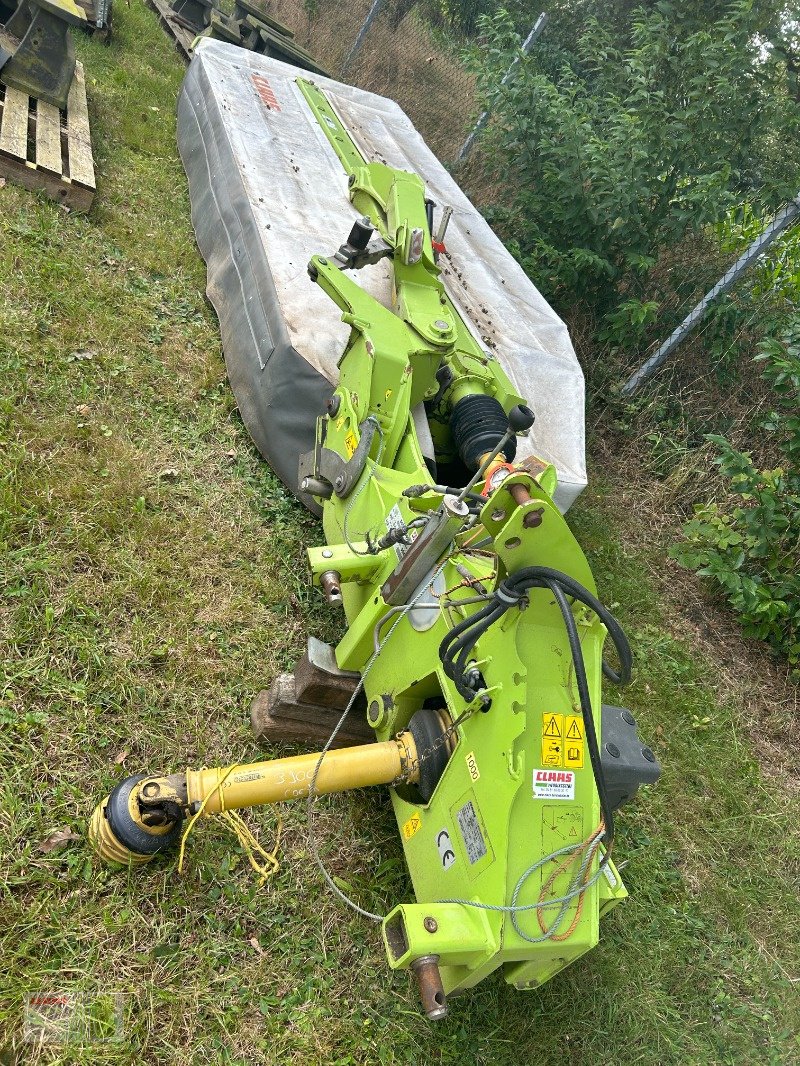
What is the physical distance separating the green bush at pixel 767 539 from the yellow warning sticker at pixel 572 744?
2.69m

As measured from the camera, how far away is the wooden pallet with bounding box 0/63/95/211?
14.5 feet

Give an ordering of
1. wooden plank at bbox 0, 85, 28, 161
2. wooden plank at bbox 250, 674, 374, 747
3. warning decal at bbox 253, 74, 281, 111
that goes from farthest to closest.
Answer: warning decal at bbox 253, 74, 281, 111
wooden plank at bbox 0, 85, 28, 161
wooden plank at bbox 250, 674, 374, 747

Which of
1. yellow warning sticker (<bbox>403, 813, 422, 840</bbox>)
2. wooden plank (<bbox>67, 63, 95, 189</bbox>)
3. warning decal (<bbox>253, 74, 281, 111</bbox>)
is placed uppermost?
warning decal (<bbox>253, 74, 281, 111</bbox>)

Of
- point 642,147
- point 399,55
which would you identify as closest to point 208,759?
point 642,147

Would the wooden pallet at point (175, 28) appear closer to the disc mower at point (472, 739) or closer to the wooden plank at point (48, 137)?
the wooden plank at point (48, 137)

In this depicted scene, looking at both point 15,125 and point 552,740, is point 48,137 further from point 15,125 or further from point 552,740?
point 552,740

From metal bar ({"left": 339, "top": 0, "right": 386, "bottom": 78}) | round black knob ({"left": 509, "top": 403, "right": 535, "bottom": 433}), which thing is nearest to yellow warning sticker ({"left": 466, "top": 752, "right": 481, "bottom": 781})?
round black knob ({"left": 509, "top": 403, "right": 535, "bottom": 433})

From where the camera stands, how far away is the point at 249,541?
3531 mm

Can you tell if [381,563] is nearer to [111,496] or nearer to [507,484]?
[507,484]

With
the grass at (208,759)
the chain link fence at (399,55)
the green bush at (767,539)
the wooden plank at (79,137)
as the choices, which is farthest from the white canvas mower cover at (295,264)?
the chain link fence at (399,55)

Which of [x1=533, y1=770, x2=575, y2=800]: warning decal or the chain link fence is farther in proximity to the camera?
the chain link fence

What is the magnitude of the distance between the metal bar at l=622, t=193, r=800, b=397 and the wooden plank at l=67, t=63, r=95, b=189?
3.90 meters

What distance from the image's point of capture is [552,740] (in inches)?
83.2

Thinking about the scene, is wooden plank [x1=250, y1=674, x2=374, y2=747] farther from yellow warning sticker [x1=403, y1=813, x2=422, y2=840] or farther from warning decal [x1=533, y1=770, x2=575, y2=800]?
warning decal [x1=533, y1=770, x2=575, y2=800]
